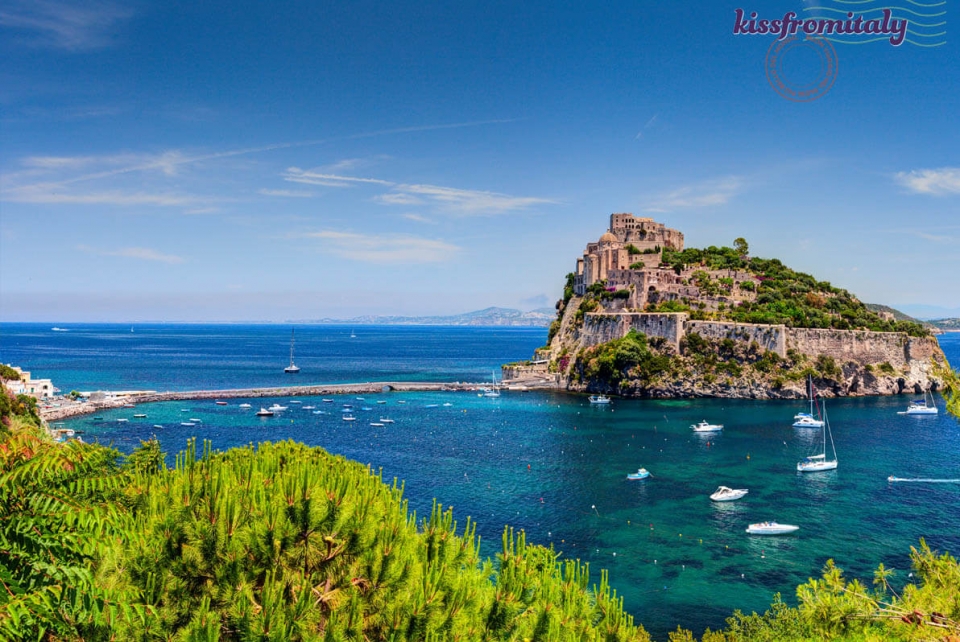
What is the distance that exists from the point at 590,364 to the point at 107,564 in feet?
219

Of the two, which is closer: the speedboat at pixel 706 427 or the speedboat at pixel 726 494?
the speedboat at pixel 726 494

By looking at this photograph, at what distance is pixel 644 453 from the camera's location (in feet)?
135

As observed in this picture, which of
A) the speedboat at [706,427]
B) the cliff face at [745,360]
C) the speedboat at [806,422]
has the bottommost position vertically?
the speedboat at [706,427]

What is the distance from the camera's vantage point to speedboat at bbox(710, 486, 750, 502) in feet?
99.7

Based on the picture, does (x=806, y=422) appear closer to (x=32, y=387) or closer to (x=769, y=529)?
(x=769, y=529)

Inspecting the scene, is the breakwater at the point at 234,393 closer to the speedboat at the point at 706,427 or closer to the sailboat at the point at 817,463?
the speedboat at the point at 706,427

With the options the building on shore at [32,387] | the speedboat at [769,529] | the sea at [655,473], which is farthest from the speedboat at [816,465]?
the building on shore at [32,387]

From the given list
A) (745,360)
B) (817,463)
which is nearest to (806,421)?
(817,463)

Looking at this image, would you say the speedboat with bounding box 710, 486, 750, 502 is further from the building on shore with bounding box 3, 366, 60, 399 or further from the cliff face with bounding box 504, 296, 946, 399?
the building on shore with bounding box 3, 366, 60, 399

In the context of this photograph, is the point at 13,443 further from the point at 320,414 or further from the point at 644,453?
the point at 320,414

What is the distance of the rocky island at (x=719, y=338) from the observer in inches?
2613

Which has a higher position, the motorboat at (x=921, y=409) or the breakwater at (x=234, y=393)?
the motorboat at (x=921, y=409)

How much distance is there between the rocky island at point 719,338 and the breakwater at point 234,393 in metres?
11.4

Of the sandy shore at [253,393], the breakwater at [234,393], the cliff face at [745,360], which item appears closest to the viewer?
the breakwater at [234,393]
